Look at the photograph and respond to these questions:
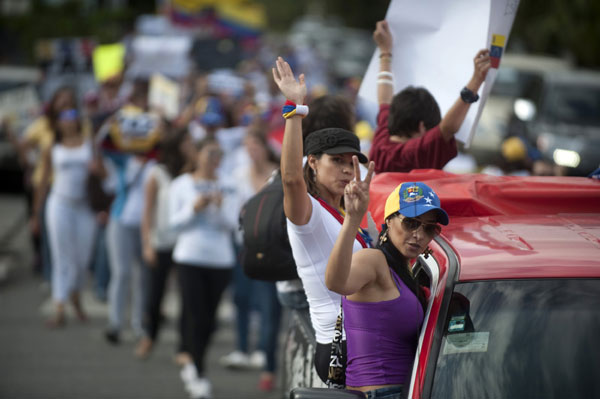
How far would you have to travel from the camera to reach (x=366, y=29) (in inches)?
2399

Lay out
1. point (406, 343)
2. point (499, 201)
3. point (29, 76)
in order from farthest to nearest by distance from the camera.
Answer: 1. point (29, 76)
2. point (499, 201)
3. point (406, 343)

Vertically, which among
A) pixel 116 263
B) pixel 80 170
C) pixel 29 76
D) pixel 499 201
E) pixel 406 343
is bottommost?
pixel 29 76

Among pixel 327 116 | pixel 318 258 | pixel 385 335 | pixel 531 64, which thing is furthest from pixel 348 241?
pixel 531 64

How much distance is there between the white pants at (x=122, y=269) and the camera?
30.9ft

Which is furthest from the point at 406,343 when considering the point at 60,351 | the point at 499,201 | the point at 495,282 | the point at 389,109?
the point at 60,351

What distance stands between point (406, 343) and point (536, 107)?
13.9 metres

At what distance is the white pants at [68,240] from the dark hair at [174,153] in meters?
1.60

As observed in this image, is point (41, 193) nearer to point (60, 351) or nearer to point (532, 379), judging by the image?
point (60, 351)

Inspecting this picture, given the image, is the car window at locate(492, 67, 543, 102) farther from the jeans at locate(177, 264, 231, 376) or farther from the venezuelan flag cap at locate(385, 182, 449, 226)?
the venezuelan flag cap at locate(385, 182, 449, 226)

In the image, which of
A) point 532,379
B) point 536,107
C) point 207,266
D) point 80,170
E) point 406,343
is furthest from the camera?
point 536,107

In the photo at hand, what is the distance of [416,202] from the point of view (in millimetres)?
3643

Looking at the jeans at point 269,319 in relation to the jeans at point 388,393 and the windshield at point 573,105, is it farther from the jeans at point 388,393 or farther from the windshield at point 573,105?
the windshield at point 573,105

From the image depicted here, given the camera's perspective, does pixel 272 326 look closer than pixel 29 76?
Yes

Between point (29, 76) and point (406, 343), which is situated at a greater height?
point (406, 343)
